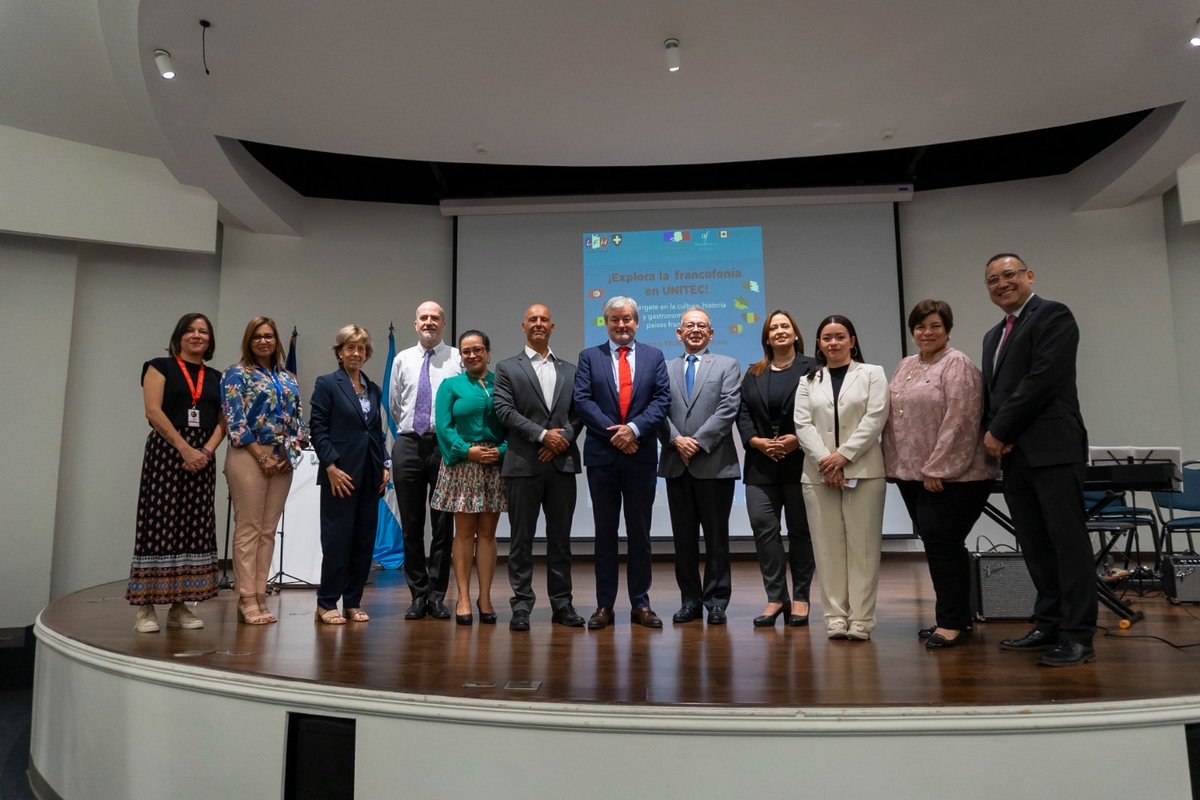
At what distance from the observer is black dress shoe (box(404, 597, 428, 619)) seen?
12.2 feet

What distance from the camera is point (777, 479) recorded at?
3504 mm

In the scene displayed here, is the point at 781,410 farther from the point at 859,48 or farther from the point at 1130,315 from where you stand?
the point at 1130,315

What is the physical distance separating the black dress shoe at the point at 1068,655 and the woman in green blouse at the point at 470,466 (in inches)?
86.3

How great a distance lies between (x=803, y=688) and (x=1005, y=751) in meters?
0.52

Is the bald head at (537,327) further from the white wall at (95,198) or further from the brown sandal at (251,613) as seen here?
the white wall at (95,198)

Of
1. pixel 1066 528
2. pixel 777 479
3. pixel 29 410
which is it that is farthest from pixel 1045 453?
pixel 29 410

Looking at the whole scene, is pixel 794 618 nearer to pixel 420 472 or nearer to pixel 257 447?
pixel 420 472

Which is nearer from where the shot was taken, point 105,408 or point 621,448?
point 621,448

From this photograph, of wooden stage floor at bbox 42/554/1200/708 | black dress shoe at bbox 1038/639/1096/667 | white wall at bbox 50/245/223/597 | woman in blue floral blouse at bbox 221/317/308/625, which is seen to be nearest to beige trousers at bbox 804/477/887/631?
wooden stage floor at bbox 42/554/1200/708

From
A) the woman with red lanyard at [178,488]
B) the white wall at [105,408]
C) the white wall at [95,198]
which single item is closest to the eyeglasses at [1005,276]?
the woman with red lanyard at [178,488]

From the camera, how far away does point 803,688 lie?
2223mm

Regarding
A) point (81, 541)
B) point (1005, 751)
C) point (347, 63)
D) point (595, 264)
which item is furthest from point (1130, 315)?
point (81, 541)

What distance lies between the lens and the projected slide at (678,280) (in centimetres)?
693

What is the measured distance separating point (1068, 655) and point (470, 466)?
2.43 meters
